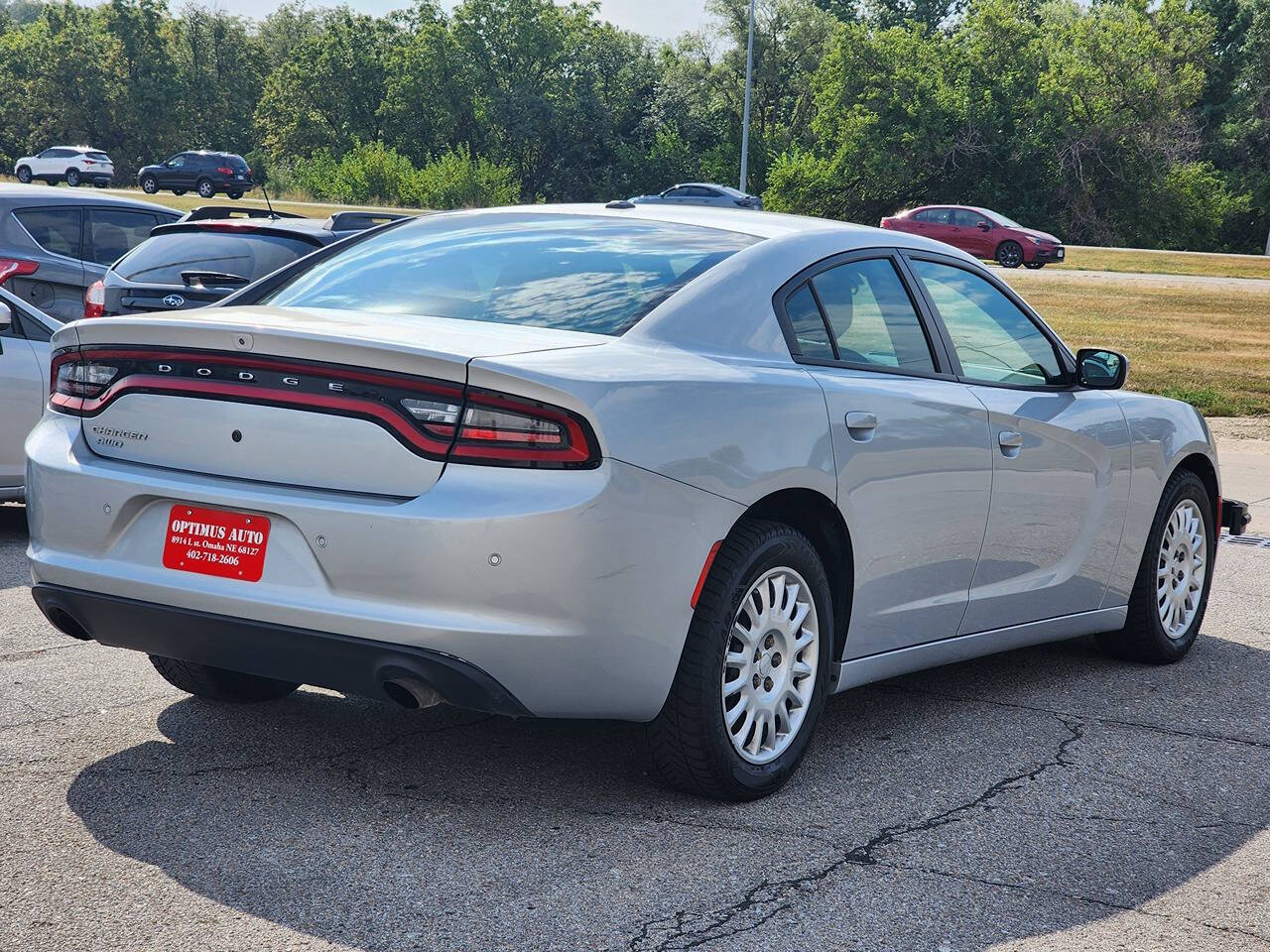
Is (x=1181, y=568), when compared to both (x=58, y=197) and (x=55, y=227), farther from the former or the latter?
(x=58, y=197)

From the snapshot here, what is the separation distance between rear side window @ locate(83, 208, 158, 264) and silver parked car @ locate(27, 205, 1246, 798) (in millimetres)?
6857

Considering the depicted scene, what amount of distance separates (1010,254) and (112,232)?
30880 mm

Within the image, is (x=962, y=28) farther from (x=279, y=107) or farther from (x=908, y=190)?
(x=279, y=107)

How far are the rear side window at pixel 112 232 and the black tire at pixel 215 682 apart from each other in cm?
706

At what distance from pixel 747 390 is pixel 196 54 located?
98.6 m

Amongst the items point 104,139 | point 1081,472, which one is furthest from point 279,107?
point 1081,472

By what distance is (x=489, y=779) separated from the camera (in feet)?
14.2

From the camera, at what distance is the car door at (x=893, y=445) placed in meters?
4.50

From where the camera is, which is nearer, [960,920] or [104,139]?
[960,920]

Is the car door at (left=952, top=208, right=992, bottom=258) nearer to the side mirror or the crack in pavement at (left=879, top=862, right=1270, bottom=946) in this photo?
the side mirror

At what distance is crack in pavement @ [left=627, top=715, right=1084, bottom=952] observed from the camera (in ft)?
10.9

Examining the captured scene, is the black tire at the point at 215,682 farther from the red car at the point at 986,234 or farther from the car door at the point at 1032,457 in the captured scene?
the red car at the point at 986,234

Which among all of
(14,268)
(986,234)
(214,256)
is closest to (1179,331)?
(214,256)

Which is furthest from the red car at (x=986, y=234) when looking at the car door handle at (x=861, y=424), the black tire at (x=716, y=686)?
the black tire at (x=716, y=686)
